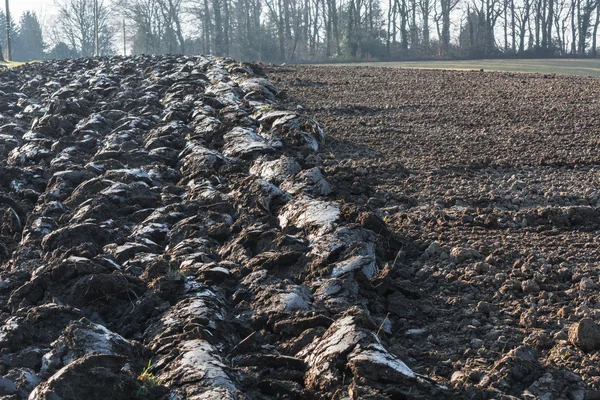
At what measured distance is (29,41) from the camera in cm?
6706

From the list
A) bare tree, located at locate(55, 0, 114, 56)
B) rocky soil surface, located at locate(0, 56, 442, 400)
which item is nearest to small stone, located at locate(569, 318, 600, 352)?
rocky soil surface, located at locate(0, 56, 442, 400)

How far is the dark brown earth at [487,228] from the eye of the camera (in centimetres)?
287

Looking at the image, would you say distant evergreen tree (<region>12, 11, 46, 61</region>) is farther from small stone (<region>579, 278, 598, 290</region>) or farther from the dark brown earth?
small stone (<region>579, 278, 598, 290</region>)

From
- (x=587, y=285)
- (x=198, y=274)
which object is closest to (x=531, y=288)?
(x=587, y=285)

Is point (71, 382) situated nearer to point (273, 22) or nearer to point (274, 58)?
point (274, 58)

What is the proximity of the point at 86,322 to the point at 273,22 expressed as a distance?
144 ft

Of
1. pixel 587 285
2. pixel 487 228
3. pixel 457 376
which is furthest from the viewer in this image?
pixel 487 228

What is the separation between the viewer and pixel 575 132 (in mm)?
7117

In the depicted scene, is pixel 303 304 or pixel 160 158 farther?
pixel 160 158

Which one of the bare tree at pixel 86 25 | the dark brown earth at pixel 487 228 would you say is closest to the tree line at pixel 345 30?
the bare tree at pixel 86 25

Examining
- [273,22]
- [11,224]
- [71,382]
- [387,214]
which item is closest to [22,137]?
[11,224]

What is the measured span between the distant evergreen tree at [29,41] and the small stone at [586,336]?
65246mm

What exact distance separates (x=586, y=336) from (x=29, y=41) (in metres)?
72.1

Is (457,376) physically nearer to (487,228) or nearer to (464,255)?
(464,255)
